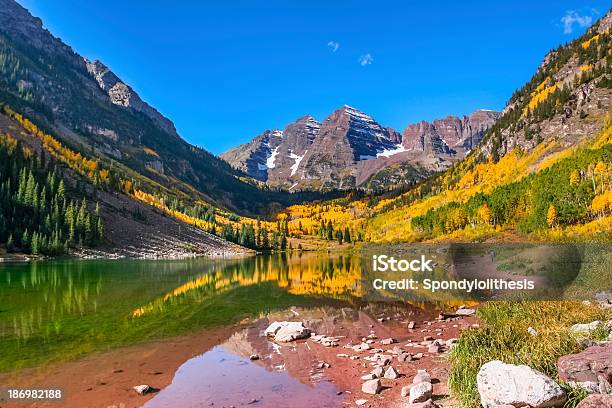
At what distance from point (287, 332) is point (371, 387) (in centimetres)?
1023

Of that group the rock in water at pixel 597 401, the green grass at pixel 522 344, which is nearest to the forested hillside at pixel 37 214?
the green grass at pixel 522 344

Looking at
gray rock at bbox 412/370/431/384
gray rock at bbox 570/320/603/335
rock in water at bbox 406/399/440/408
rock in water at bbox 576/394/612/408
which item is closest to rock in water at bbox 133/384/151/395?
rock in water at bbox 406/399/440/408

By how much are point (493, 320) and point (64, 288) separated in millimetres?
49776

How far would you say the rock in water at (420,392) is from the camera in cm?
1391

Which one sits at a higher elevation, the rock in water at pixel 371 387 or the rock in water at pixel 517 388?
the rock in water at pixel 517 388

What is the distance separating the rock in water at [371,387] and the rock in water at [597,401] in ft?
24.4

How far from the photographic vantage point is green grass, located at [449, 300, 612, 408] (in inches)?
513

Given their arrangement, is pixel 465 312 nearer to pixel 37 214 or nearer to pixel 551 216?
pixel 551 216

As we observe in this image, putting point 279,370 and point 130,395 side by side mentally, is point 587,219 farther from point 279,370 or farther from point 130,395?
point 130,395

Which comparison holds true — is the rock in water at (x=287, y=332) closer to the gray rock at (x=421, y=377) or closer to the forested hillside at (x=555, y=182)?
the gray rock at (x=421, y=377)

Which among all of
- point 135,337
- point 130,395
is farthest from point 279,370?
point 135,337

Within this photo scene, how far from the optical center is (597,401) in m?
9.12

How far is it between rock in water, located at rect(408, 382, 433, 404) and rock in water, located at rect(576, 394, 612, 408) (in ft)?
17.8

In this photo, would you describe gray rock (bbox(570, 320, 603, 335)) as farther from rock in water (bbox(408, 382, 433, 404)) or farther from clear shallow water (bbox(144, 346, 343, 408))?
clear shallow water (bbox(144, 346, 343, 408))
